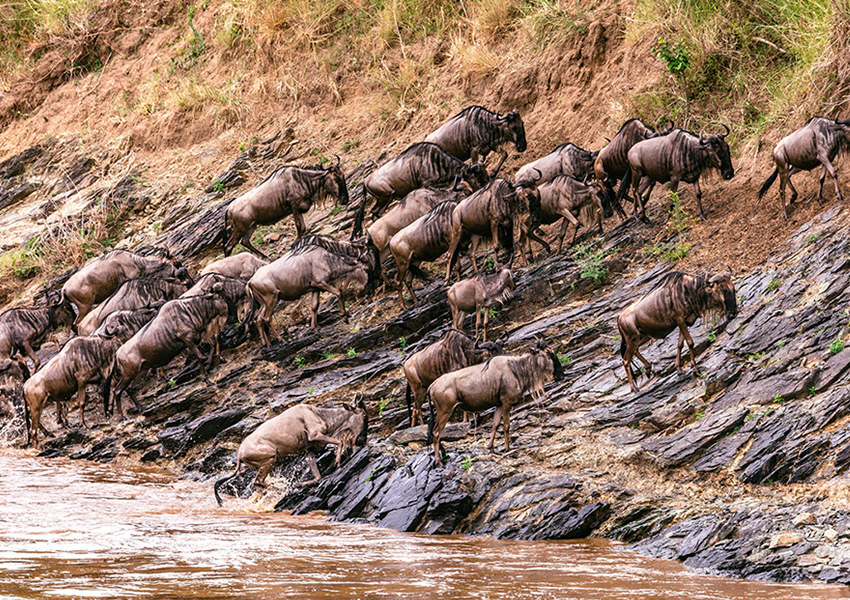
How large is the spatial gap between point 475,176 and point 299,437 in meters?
5.48

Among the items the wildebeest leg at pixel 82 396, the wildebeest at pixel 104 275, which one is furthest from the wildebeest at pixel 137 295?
the wildebeest leg at pixel 82 396

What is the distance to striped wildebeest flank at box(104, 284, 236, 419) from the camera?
13859 millimetres

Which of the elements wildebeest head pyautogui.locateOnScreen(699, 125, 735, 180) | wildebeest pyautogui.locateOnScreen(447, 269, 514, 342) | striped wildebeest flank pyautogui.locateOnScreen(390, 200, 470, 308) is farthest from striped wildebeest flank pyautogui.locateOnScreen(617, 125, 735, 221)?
striped wildebeest flank pyautogui.locateOnScreen(390, 200, 470, 308)

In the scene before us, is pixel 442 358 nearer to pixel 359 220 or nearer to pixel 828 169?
pixel 828 169

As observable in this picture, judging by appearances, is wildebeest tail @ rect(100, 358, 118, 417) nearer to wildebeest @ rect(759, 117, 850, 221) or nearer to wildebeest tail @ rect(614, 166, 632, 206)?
wildebeest tail @ rect(614, 166, 632, 206)

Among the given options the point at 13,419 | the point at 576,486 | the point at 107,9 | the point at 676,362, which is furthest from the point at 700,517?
the point at 107,9

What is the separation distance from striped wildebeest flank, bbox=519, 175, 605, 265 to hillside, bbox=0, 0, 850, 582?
1.16 ft

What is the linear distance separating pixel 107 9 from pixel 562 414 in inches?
852

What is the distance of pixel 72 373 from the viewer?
557 inches

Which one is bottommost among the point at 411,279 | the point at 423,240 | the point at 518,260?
the point at 518,260

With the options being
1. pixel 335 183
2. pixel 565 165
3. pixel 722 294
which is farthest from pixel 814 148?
pixel 335 183

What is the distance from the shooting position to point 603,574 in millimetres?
6703

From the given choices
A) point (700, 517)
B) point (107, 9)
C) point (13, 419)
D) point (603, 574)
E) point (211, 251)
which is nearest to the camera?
point (603, 574)

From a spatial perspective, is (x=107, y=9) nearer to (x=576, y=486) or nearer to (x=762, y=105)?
(x=762, y=105)
